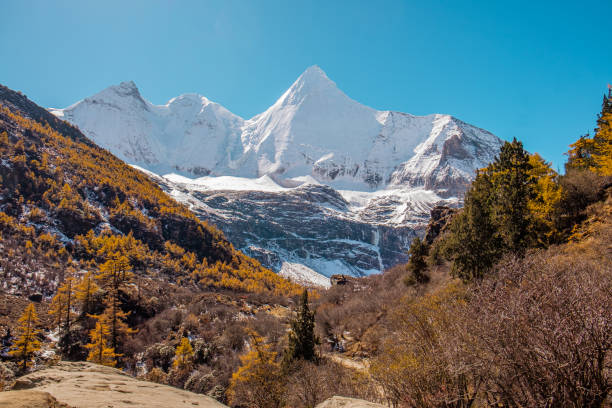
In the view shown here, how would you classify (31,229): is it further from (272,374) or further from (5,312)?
(272,374)

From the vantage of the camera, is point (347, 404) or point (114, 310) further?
point (114, 310)

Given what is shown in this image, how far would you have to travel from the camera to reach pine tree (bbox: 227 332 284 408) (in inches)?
749

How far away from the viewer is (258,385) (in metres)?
19.9

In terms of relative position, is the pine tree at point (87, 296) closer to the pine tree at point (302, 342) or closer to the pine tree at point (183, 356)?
the pine tree at point (183, 356)

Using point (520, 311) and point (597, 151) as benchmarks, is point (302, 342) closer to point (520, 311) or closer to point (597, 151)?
point (520, 311)

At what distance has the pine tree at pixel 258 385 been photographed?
19.0 meters

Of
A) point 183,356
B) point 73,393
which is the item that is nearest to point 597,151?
point 73,393

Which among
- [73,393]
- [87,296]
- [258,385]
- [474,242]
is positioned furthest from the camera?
[87,296]

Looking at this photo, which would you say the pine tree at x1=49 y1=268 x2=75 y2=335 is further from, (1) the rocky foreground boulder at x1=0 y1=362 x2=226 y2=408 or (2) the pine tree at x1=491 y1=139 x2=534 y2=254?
(2) the pine tree at x1=491 y1=139 x2=534 y2=254

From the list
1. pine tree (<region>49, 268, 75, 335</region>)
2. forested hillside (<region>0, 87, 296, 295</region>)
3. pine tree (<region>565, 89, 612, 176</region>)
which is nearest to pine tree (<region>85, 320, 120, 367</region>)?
pine tree (<region>49, 268, 75, 335</region>)

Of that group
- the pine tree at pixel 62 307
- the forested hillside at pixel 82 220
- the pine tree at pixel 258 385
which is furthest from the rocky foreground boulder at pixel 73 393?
the forested hillside at pixel 82 220

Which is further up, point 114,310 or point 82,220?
point 82,220

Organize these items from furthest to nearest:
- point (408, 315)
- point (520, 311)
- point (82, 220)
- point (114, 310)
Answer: point (82, 220) → point (114, 310) → point (408, 315) → point (520, 311)

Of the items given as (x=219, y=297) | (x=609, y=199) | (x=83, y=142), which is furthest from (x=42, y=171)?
(x=609, y=199)
